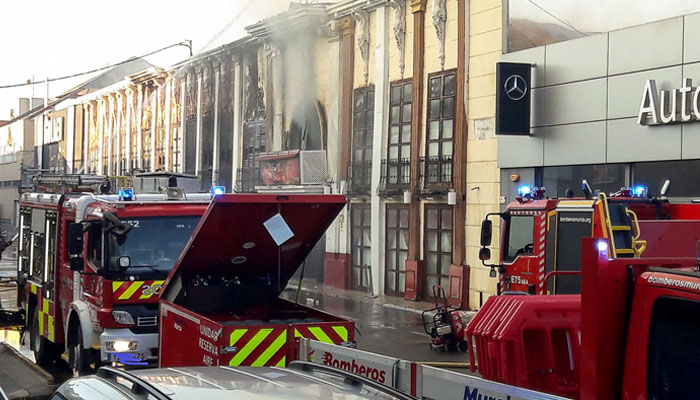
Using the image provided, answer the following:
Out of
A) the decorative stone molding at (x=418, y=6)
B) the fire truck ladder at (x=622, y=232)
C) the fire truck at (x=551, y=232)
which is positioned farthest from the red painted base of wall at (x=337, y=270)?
the fire truck ladder at (x=622, y=232)

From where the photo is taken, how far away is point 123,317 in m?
10.0

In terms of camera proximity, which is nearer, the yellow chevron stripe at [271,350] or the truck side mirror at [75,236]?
the yellow chevron stripe at [271,350]

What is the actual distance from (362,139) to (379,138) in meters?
1.21

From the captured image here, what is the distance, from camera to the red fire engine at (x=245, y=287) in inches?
285

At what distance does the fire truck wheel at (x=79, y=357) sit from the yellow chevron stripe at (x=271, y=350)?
401 centimetres

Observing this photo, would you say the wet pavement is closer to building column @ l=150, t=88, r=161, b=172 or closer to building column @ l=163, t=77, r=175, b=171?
building column @ l=163, t=77, r=175, b=171

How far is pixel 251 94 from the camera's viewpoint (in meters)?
32.1

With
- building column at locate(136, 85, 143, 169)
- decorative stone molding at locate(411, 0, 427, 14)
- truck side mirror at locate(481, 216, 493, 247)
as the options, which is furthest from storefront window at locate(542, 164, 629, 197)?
building column at locate(136, 85, 143, 169)

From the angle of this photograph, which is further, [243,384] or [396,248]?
[396,248]

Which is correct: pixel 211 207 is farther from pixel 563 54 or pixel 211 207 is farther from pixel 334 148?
Result: pixel 334 148

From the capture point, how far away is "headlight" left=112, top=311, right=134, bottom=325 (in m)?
9.99

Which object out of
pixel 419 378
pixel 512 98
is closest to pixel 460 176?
pixel 512 98

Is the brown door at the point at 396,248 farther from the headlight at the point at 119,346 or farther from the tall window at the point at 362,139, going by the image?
the headlight at the point at 119,346

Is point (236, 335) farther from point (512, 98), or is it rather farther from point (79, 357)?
point (512, 98)
